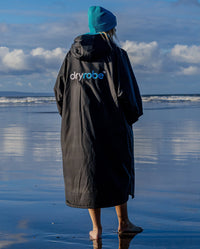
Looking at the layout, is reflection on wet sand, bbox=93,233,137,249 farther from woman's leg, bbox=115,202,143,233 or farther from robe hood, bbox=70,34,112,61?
robe hood, bbox=70,34,112,61

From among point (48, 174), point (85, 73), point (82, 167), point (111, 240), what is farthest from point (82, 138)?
point (48, 174)

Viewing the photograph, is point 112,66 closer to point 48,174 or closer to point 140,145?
point 48,174

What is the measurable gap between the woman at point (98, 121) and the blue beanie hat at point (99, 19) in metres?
0.10

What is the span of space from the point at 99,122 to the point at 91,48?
1.92 feet

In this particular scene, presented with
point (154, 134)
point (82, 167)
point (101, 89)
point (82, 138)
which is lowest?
point (154, 134)

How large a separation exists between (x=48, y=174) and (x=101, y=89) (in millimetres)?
3192

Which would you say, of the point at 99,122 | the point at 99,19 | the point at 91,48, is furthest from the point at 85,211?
the point at 99,19

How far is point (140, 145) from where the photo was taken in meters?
9.14

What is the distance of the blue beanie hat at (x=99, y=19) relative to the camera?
136 inches

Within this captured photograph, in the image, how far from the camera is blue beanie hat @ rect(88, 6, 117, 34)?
3445 mm

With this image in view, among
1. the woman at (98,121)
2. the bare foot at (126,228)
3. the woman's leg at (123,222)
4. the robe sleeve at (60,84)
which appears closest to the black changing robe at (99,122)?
the woman at (98,121)

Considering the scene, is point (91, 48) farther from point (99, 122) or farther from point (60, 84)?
point (99, 122)

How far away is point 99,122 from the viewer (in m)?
3.27

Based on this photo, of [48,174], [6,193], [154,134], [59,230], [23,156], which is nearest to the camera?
[59,230]
